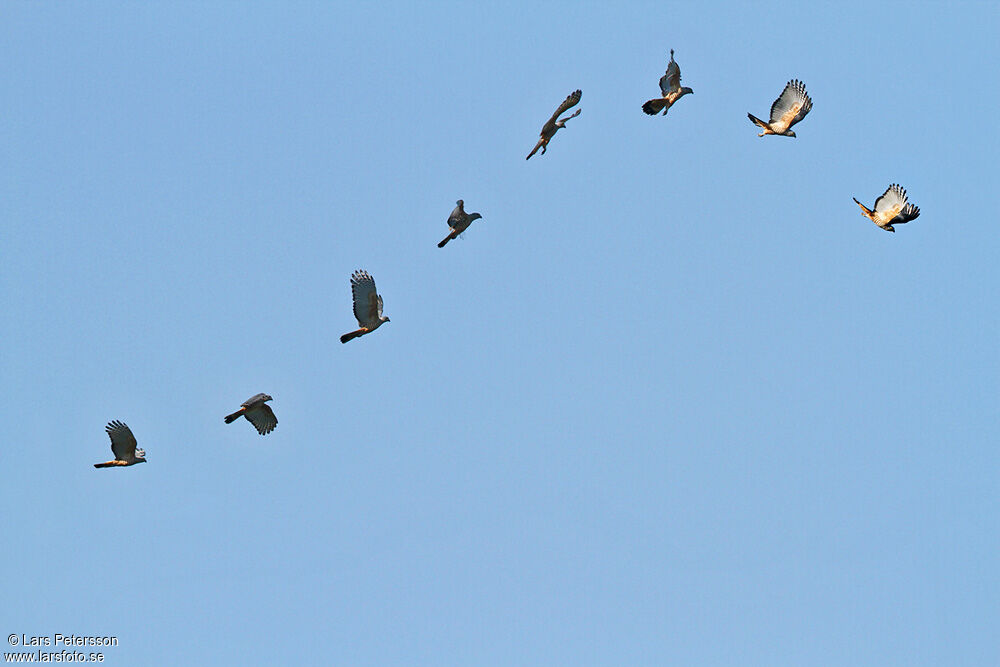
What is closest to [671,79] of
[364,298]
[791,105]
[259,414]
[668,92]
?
[668,92]

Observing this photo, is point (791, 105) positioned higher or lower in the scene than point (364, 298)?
higher

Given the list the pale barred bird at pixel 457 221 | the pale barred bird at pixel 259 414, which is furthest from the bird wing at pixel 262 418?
the pale barred bird at pixel 457 221

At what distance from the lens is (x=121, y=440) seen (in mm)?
68500

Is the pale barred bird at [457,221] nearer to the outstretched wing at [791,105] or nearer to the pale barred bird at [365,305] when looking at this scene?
the pale barred bird at [365,305]

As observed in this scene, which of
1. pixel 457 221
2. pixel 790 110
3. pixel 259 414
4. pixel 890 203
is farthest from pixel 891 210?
pixel 259 414

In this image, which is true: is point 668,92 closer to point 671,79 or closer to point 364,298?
point 671,79

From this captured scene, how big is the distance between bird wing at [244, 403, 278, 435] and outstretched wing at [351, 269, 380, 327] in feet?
18.4

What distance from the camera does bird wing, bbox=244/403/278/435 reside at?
68250 mm

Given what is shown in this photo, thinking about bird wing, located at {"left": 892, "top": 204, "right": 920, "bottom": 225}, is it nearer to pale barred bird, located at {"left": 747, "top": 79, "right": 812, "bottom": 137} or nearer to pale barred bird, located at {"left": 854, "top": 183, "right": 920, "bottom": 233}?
pale barred bird, located at {"left": 854, "top": 183, "right": 920, "bottom": 233}

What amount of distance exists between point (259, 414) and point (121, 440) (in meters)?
5.16

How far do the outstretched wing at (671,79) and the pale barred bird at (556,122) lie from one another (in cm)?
311

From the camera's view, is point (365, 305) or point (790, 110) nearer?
point (365, 305)

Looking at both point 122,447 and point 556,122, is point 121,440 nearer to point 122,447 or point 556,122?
point 122,447

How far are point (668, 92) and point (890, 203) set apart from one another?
8836 mm
